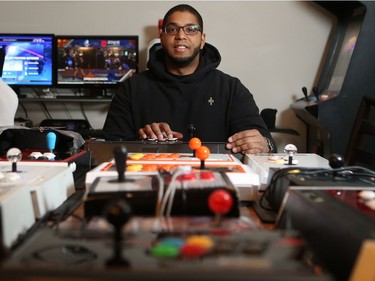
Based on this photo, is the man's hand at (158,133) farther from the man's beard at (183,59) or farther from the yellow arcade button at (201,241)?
the yellow arcade button at (201,241)

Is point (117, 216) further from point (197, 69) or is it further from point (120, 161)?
point (197, 69)

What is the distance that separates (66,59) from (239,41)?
1380 millimetres

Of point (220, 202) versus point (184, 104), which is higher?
point (220, 202)

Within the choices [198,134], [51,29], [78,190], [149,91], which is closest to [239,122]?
[198,134]

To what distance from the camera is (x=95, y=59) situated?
3.37 meters

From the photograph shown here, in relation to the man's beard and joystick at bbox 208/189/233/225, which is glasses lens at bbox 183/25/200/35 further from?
joystick at bbox 208/189/233/225

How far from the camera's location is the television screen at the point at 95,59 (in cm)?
334

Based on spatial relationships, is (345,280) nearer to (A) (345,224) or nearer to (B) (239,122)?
(A) (345,224)

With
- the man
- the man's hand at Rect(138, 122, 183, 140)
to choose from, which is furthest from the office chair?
the man's hand at Rect(138, 122, 183, 140)

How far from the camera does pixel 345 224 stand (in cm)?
47

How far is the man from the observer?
6.73 ft

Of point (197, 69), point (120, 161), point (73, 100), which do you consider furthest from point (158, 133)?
point (73, 100)

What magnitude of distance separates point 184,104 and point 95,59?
4.95 feet

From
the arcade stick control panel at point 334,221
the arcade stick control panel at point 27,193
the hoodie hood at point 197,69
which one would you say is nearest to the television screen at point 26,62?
the hoodie hood at point 197,69
